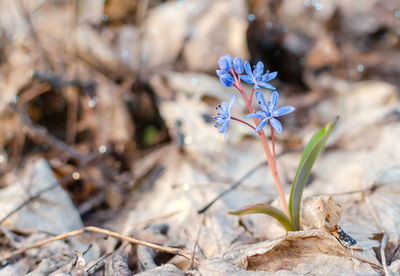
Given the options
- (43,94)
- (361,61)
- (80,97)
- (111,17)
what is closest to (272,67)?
(361,61)

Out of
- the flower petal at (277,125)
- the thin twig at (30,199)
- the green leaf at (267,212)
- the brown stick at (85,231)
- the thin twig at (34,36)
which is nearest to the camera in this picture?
the flower petal at (277,125)

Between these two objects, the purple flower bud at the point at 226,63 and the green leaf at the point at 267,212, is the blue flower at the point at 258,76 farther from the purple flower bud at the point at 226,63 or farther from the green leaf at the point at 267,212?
the green leaf at the point at 267,212

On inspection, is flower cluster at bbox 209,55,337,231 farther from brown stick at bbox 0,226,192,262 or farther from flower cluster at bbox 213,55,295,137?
brown stick at bbox 0,226,192,262

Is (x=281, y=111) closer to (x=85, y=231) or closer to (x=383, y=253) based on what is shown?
(x=383, y=253)

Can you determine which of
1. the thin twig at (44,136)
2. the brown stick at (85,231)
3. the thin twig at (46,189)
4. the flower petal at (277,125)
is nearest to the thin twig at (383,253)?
the flower petal at (277,125)

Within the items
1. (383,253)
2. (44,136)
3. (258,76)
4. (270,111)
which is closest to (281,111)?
(270,111)

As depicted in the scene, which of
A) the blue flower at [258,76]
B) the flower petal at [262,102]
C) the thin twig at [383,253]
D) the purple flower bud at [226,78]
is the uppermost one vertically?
the purple flower bud at [226,78]

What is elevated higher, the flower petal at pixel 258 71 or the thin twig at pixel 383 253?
the flower petal at pixel 258 71
